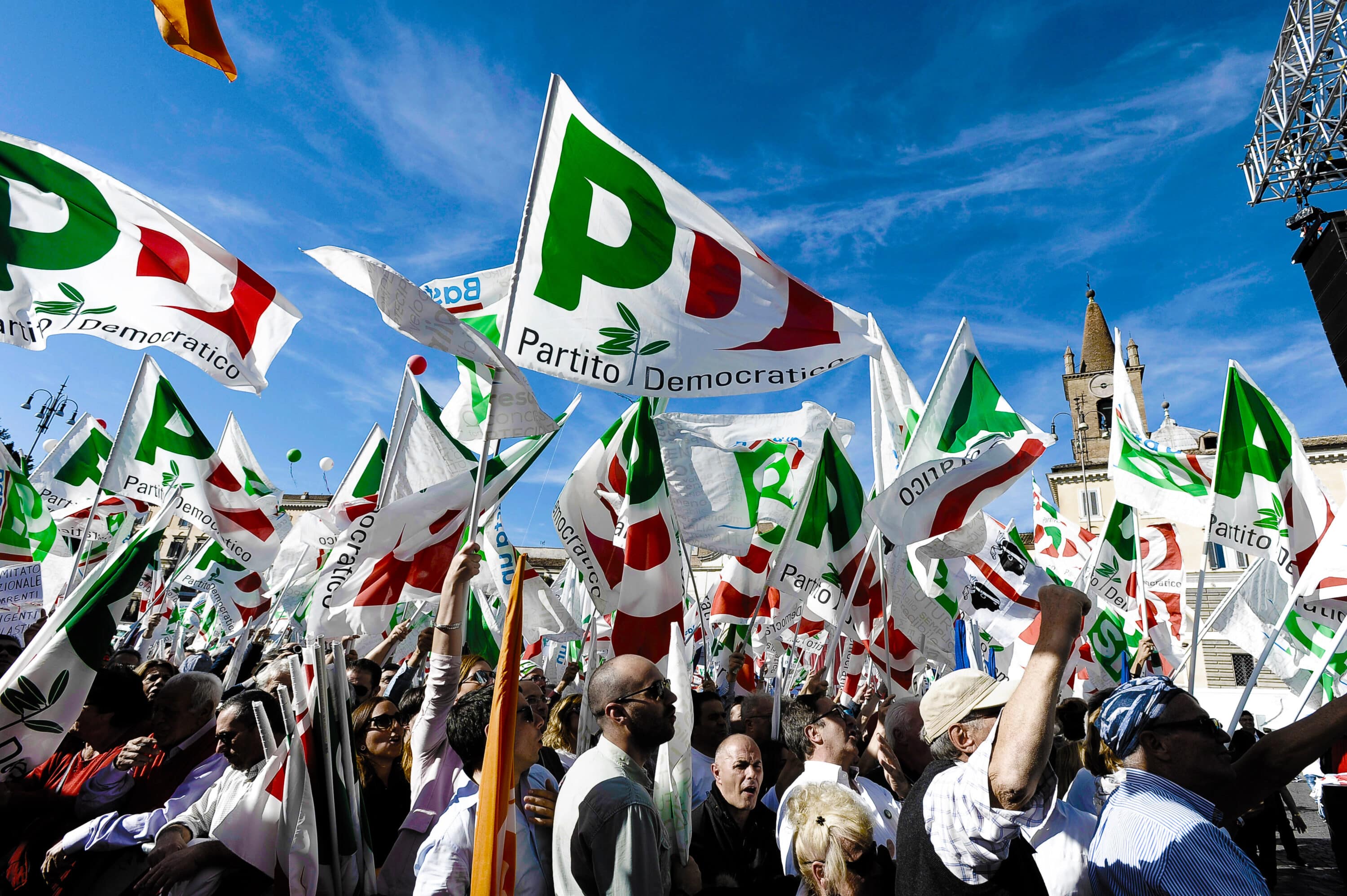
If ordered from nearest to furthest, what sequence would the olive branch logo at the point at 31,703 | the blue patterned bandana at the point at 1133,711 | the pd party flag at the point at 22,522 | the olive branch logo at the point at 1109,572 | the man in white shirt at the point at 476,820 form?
the blue patterned bandana at the point at 1133,711
the man in white shirt at the point at 476,820
the olive branch logo at the point at 31,703
the pd party flag at the point at 22,522
the olive branch logo at the point at 1109,572

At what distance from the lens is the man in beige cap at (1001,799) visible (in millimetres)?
1759

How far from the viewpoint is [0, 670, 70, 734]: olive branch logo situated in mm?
3191

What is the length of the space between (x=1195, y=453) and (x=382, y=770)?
31.5 m

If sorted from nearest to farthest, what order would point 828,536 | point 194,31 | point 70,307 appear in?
1. point 194,31
2. point 70,307
3. point 828,536

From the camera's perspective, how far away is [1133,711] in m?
2.47

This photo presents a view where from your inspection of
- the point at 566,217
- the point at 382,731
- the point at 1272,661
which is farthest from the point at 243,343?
the point at 1272,661

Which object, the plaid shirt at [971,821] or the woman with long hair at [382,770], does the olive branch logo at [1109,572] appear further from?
the plaid shirt at [971,821]

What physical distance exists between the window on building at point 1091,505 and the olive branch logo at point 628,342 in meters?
39.9

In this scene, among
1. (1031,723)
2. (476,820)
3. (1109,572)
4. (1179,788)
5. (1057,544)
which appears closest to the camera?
(1031,723)

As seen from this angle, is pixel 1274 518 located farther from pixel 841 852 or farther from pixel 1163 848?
pixel 841 852

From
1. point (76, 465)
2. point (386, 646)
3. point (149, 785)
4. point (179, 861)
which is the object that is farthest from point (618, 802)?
A: point (76, 465)

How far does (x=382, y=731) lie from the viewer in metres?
3.74

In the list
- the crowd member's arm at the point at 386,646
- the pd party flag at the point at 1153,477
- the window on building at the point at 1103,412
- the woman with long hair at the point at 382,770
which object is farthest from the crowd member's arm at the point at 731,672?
the window on building at the point at 1103,412

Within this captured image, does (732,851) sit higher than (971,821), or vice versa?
(971,821)
